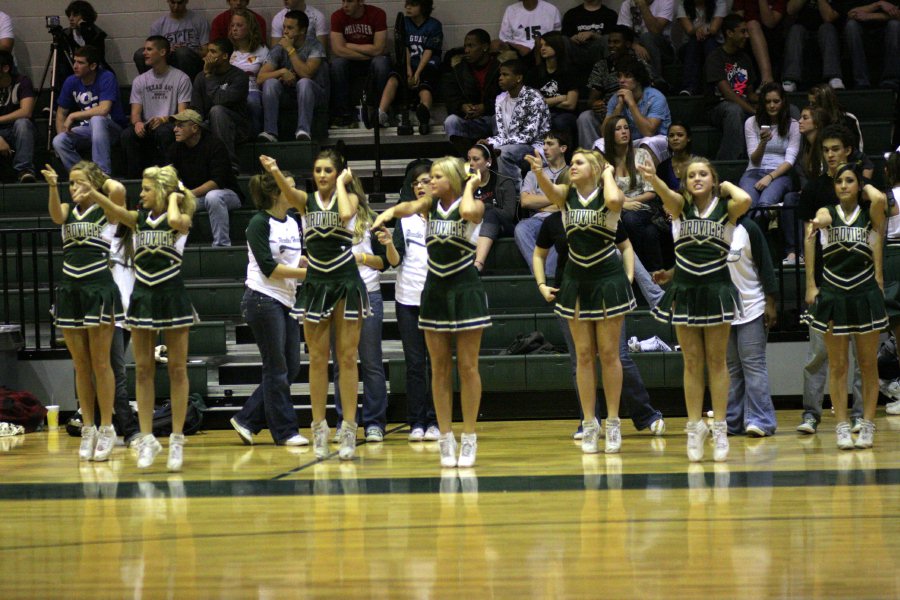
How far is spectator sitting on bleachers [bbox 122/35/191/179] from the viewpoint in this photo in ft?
33.2

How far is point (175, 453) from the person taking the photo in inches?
232

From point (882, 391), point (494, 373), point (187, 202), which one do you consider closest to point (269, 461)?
point (187, 202)

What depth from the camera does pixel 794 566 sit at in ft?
12.0

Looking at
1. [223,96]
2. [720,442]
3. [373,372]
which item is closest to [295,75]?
[223,96]

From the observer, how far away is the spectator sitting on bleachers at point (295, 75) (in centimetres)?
1026

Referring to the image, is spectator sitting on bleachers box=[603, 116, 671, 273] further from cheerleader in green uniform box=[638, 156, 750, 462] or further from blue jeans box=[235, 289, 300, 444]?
blue jeans box=[235, 289, 300, 444]

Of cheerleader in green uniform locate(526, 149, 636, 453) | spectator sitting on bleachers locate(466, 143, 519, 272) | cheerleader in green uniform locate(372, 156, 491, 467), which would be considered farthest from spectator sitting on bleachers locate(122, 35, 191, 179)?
cheerleader in green uniform locate(526, 149, 636, 453)

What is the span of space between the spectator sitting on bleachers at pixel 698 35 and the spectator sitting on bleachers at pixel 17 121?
5630 mm

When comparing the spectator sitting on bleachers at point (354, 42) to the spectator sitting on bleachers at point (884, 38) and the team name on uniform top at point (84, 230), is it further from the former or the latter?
the team name on uniform top at point (84, 230)

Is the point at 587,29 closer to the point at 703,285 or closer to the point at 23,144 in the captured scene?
the point at 23,144

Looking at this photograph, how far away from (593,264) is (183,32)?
250 inches

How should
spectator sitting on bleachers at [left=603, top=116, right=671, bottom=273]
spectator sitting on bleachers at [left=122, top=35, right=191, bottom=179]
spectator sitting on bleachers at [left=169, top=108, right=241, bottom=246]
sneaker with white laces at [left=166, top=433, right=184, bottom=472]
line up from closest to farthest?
sneaker with white laces at [left=166, top=433, right=184, bottom=472] → spectator sitting on bleachers at [left=603, top=116, right=671, bottom=273] → spectator sitting on bleachers at [left=169, top=108, right=241, bottom=246] → spectator sitting on bleachers at [left=122, top=35, right=191, bottom=179]

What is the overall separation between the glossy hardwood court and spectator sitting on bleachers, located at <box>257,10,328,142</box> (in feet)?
15.0

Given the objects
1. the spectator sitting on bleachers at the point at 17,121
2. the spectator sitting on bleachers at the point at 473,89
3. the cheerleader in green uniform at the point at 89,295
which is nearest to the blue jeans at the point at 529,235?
the spectator sitting on bleachers at the point at 473,89
